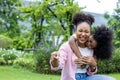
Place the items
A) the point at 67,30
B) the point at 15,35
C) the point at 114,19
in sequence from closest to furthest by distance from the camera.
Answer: the point at 67,30 < the point at 114,19 < the point at 15,35

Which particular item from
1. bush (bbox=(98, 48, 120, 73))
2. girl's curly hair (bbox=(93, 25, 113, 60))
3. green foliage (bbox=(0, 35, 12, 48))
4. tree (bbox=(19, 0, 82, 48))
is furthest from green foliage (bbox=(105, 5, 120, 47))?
girl's curly hair (bbox=(93, 25, 113, 60))

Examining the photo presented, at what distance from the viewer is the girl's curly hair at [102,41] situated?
10.1 feet

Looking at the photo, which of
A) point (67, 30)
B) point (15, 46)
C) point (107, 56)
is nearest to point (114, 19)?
point (67, 30)

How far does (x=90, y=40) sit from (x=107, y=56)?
253 mm

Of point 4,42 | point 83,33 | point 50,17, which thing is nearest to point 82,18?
point 83,33

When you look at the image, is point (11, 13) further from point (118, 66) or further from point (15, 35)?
point (118, 66)

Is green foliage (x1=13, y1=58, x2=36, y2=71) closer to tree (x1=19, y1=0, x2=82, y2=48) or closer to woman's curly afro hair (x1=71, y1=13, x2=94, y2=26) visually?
tree (x1=19, y1=0, x2=82, y2=48)

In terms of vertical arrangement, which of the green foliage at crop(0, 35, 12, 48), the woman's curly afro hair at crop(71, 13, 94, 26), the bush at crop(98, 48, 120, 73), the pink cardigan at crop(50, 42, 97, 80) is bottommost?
the bush at crop(98, 48, 120, 73)

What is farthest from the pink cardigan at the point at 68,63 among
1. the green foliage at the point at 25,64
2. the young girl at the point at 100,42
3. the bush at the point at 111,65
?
the green foliage at the point at 25,64

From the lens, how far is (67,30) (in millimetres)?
17656

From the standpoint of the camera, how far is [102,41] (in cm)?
310

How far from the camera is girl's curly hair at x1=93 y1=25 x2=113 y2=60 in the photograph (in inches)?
122

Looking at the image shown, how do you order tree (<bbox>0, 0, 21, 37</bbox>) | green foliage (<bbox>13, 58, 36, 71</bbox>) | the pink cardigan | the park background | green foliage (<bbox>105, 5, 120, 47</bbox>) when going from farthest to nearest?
tree (<bbox>0, 0, 21, 37</bbox>) → green foliage (<bbox>105, 5, 120, 47</bbox>) → the park background → green foliage (<bbox>13, 58, 36, 71</bbox>) → the pink cardigan

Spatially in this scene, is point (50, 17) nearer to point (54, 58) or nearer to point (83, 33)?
point (83, 33)
